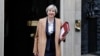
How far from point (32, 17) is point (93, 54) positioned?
6.23ft

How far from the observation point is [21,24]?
1045 centimetres

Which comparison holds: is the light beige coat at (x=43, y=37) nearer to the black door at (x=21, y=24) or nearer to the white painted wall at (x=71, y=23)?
the white painted wall at (x=71, y=23)

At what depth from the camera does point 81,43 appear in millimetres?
Answer: 9930

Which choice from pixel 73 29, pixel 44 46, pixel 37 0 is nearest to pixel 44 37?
pixel 44 46

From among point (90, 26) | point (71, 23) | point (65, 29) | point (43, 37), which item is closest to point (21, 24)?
point (71, 23)

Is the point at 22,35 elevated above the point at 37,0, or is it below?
below

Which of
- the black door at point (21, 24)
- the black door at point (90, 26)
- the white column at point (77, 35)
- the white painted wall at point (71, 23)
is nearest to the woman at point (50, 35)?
the white painted wall at point (71, 23)

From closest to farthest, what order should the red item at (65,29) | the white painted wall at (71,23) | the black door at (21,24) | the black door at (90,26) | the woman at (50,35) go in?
the red item at (65,29), the woman at (50,35), the white painted wall at (71,23), the black door at (90,26), the black door at (21,24)

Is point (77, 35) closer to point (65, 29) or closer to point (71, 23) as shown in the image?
point (71, 23)

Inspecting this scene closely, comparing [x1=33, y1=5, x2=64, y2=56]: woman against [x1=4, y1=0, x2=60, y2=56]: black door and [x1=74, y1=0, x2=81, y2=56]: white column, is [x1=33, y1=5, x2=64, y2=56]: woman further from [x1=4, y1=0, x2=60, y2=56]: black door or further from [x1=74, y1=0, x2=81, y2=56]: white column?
[x1=4, y1=0, x2=60, y2=56]: black door

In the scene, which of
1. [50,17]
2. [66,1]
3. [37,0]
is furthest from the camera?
[37,0]

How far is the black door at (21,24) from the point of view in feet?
33.7

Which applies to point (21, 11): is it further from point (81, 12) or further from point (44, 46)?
point (44, 46)

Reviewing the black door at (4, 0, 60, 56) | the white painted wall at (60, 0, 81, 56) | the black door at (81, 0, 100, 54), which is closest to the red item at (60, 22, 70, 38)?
the white painted wall at (60, 0, 81, 56)
